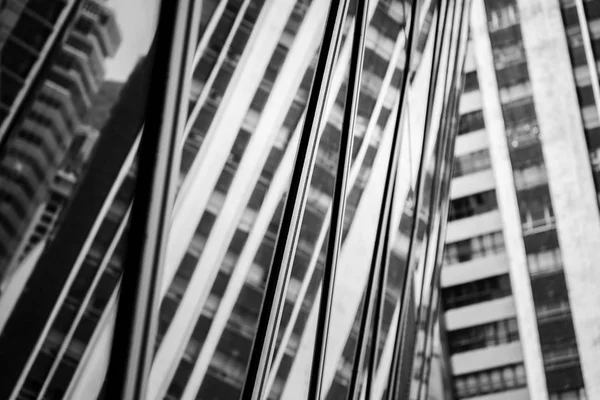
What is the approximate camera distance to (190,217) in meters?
2.78

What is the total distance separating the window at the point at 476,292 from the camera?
33.4 meters

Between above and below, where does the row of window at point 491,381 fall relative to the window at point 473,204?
below

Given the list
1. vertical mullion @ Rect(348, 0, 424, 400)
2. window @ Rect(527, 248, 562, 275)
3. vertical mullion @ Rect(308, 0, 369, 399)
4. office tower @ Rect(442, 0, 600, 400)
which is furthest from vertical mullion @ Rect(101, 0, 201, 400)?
window @ Rect(527, 248, 562, 275)

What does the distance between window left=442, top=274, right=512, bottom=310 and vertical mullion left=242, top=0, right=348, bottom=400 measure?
3198cm

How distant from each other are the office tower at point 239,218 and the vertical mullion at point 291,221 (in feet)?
1.19

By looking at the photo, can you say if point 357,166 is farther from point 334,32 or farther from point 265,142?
point 334,32

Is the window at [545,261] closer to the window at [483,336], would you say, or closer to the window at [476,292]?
the window at [476,292]

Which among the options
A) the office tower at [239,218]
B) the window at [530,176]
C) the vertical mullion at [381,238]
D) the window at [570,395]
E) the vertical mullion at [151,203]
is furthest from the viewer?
the window at [530,176]

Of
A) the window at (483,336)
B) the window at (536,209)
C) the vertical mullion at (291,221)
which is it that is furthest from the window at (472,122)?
the vertical mullion at (291,221)

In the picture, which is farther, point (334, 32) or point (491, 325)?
point (491, 325)

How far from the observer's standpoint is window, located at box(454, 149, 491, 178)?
113 ft

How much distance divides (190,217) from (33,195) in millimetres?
1433

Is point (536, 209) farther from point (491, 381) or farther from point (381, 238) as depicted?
point (381, 238)

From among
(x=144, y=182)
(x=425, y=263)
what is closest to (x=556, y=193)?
(x=425, y=263)
